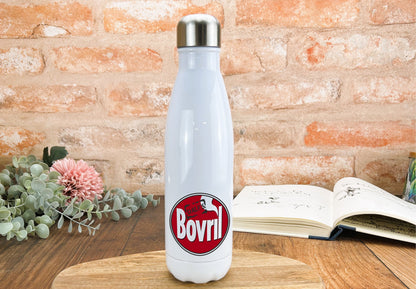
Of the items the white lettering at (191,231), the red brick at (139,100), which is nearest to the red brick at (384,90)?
the red brick at (139,100)

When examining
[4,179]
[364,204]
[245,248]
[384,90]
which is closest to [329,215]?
[364,204]

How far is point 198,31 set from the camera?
1.57ft

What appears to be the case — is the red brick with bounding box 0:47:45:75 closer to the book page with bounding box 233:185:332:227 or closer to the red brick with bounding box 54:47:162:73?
the red brick with bounding box 54:47:162:73

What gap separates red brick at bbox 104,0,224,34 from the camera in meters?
1.03

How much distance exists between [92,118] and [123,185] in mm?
210

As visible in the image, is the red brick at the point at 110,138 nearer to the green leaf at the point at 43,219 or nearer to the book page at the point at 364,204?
the green leaf at the point at 43,219

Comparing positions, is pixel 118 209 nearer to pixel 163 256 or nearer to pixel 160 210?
pixel 160 210

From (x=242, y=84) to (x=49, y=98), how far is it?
21.1 inches

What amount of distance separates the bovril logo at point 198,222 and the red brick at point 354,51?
2.20 feet

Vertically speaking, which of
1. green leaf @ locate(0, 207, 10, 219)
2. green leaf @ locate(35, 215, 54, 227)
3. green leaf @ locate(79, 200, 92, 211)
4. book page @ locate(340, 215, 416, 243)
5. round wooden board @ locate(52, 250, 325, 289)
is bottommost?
book page @ locate(340, 215, 416, 243)

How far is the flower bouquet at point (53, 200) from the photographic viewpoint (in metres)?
0.71

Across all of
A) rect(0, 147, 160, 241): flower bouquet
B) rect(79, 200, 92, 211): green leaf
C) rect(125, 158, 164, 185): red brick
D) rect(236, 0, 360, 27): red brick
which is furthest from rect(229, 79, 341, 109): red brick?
rect(79, 200, 92, 211): green leaf

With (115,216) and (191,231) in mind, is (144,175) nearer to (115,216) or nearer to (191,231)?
(115,216)

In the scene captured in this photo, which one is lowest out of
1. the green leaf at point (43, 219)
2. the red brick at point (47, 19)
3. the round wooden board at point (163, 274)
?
the round wooden board at point (163, 274)
